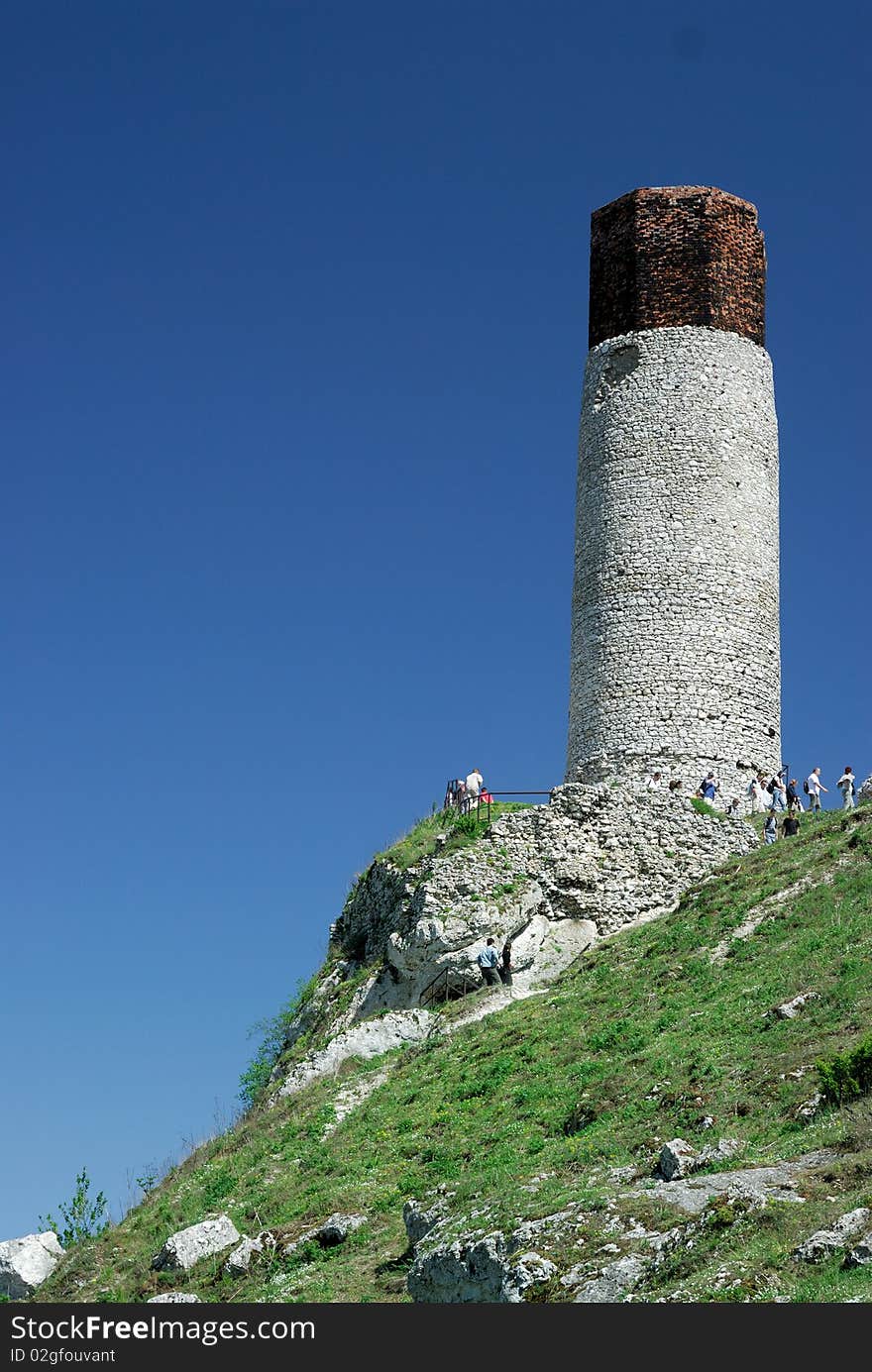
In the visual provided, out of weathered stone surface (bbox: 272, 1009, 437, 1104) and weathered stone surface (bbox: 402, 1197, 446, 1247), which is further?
weathered stone surface (bbox: 272, 1009, 437, 1104)

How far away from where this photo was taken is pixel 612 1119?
20.7 m

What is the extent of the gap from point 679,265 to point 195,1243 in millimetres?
24485

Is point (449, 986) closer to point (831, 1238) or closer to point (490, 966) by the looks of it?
point (490, 966)

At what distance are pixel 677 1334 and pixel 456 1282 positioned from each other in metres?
4.19

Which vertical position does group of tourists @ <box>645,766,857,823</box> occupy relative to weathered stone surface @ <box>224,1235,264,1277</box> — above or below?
above

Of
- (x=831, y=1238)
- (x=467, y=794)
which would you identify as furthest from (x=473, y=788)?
(x=831, y=1238)

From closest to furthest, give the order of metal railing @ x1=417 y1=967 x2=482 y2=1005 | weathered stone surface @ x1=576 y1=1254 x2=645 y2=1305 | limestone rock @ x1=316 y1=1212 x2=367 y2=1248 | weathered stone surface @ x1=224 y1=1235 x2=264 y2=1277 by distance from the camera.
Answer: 1. weathered stone surface @ x1=576 y1=1254 x2=645 y2=1305
2. limestone rock @ x1=316 y1=1212 x2=367 y2=1248
3. weathered stone surface @ x1=224 y1=1235 x2=264 y2=1277
4. metal railing @ x1=417 y1=967 x2=482 y2=1005

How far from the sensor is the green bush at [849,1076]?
17500 mm

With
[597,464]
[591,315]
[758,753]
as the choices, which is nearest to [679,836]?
[758,753]

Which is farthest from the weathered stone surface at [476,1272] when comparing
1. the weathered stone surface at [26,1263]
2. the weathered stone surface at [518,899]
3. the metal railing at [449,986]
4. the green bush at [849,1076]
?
the metal railing at [449,986]

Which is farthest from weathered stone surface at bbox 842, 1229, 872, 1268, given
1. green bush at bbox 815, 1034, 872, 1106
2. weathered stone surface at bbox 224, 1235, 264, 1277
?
weathered stone surface at bbox 224, 1235, 264, 1277

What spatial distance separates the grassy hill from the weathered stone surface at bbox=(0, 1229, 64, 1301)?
57 cm

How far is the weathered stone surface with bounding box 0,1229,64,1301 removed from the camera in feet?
87.2

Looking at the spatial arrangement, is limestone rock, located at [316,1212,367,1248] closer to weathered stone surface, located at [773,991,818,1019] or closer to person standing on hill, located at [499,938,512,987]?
weathered stone surface, located at [773,991,818,1019]
